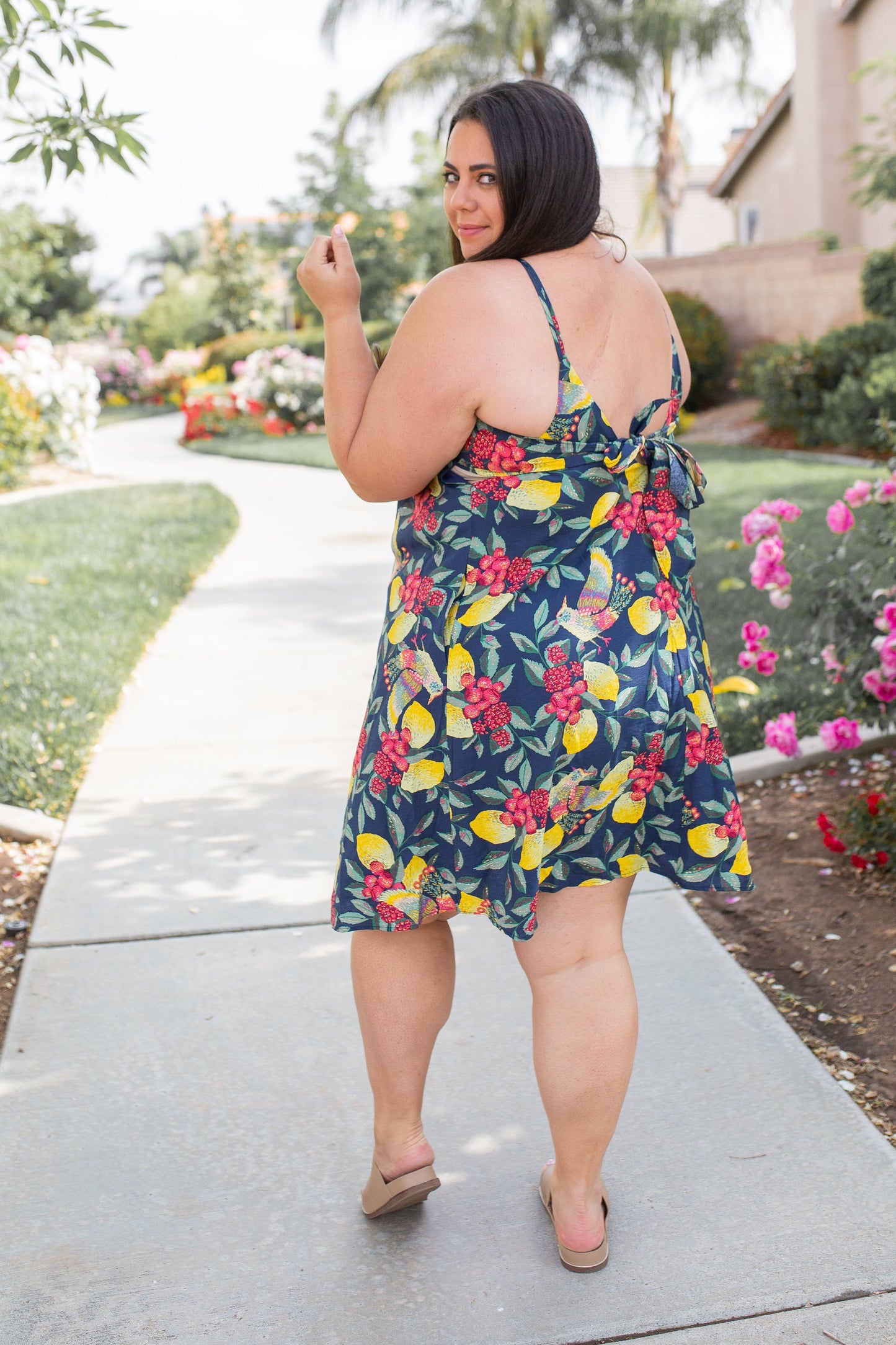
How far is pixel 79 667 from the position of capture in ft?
17.1

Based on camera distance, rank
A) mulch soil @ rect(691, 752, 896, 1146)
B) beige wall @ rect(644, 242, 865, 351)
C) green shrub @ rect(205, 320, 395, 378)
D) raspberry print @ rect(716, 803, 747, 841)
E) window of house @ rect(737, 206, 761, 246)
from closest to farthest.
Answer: raspberry print @ rect(716, 803, 747, 841), mulch soil @ rect(691, 752, 896, 1146), beige wall @ rect(644, 242, 865, 351), window of house @ rect(737, 206, 761, 246), green shrub @ rect(205, 320, 395, 378)

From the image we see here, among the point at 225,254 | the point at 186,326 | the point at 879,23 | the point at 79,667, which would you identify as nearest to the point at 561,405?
the point at 79,667

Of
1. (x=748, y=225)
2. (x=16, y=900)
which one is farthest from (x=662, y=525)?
(x=748, y=225)

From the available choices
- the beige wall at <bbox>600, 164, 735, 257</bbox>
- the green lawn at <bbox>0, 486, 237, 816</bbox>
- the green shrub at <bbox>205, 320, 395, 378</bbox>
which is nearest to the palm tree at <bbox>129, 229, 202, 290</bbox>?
the beige wall at <bbox>600, 164, 735, 257</bbox>

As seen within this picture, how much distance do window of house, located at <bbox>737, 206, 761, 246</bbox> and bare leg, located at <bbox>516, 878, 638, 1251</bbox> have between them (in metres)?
25.8

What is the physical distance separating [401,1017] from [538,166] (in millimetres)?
1324

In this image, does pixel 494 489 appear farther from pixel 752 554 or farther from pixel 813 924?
pixel 752 554

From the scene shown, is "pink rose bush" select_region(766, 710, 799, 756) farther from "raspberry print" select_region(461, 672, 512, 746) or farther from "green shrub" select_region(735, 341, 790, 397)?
"green shrub" select_region(735, 341, 790, 397)

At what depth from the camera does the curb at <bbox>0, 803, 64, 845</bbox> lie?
149 inches

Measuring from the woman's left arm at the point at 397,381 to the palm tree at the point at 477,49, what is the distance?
23511 millimetres

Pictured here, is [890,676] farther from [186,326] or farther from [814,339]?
[186,326]

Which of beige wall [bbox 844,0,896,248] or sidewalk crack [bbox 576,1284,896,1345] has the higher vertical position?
beige wall [bbox 844,0,896,248]

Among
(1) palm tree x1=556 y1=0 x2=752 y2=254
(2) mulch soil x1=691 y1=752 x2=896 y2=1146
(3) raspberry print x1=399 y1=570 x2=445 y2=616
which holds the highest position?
(1) palm tree x1=556 y1=0 x2=752 y2=254

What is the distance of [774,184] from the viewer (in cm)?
2403
